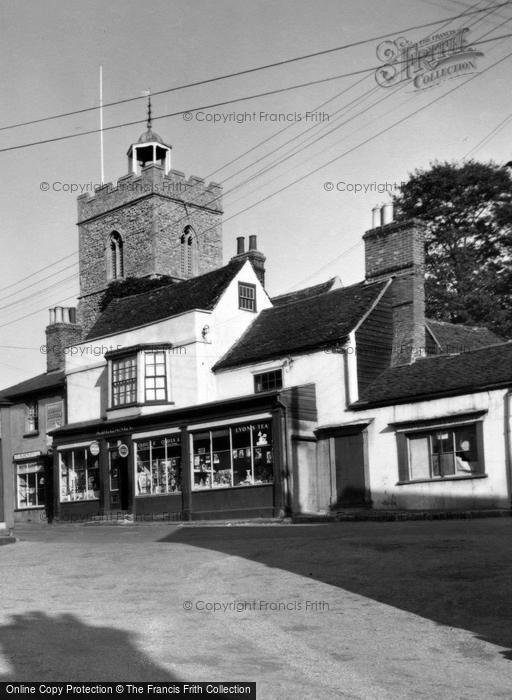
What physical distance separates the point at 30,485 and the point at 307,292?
50.9 ft

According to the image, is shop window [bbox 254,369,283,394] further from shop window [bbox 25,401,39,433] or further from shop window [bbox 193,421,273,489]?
shop window [bbox 25,401,39,433]

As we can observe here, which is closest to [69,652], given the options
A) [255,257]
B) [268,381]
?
[268,381]

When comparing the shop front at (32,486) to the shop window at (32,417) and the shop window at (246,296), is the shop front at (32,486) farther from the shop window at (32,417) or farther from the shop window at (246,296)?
the shop window at (246,296)

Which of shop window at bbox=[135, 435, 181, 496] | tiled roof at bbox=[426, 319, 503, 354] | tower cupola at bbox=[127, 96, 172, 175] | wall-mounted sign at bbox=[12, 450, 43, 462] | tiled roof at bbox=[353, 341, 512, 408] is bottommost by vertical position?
shop window at bbox=[135, 435, 181, 496]

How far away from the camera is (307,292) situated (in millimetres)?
46844

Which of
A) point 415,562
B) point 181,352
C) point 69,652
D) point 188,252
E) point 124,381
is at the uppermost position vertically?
point 188,252

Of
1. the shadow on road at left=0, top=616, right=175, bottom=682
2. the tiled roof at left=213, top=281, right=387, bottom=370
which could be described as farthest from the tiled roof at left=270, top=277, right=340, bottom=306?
the shadow on road at left=0, top=616, right=175, bottom=682

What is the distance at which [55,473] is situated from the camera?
40.0m

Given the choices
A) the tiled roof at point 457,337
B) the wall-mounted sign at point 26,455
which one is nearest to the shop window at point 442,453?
the tiled roof at point 457,337

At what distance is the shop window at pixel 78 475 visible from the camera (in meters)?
38.5

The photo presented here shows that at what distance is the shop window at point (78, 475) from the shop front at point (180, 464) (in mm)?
39

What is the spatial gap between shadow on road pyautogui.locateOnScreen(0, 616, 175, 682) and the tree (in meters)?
38.2

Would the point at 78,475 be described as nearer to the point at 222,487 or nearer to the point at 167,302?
the point at 167,302

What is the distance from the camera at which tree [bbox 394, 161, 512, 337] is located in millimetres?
47625
